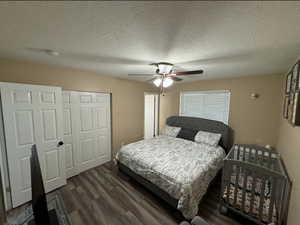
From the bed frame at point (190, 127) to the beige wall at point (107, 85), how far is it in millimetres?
1094

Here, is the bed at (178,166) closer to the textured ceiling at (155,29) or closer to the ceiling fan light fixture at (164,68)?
the ceiling fan light fixture at (164,68)

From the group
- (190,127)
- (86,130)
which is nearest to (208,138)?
(190,127)

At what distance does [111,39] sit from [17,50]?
4.42 feet

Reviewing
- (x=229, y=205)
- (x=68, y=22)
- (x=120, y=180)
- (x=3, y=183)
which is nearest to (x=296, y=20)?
(x=68, y=22)

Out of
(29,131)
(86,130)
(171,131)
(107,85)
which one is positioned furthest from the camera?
(171,131)

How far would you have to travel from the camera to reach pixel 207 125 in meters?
3.52

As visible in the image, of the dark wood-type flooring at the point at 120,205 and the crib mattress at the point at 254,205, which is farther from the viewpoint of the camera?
the dark wood-type flooring at the point at 120,205

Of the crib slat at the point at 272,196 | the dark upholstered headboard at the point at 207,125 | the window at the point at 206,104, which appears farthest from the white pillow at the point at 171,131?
the crib slat at the point at 272,196

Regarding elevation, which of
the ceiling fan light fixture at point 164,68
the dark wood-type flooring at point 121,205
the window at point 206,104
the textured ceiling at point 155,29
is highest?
the textured ceiling at point 155,29

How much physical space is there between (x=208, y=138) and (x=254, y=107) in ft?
4.14

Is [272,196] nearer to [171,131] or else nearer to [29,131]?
[171,131]

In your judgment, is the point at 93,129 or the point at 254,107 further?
the point at 93,129

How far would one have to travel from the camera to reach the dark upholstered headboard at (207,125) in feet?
10.3

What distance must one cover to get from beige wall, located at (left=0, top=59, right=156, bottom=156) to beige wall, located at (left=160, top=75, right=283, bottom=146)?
229 cm
